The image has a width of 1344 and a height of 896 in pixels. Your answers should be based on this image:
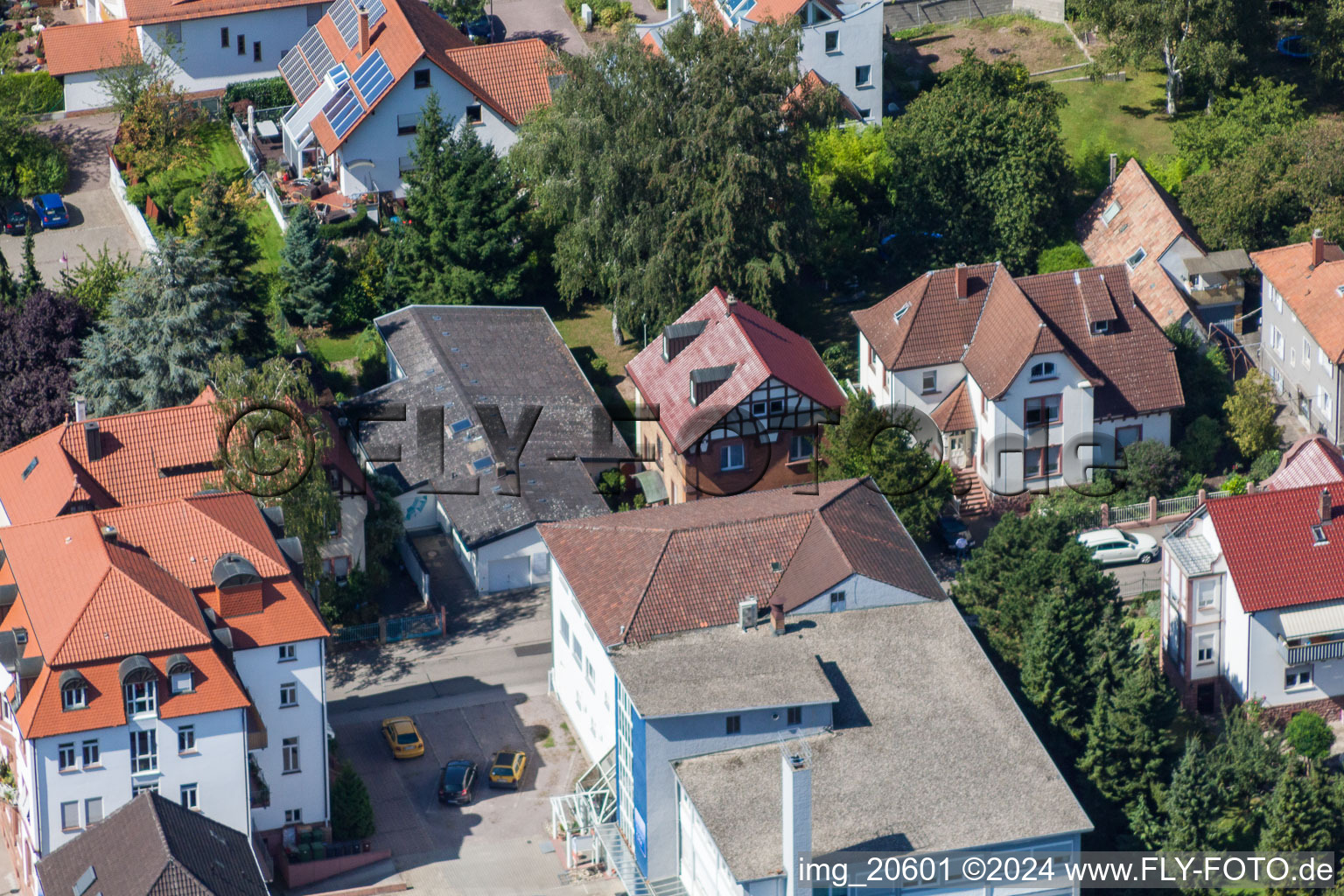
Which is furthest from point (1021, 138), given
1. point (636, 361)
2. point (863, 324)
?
point (636, 361)

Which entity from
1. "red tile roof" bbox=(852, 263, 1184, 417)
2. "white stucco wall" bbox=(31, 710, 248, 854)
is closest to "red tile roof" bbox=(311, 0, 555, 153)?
"red tile roof" bbox=(852, 263, 1184, 417)

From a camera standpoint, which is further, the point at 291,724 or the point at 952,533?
the point at 952,533

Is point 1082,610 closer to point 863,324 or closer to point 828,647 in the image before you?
point 828,647

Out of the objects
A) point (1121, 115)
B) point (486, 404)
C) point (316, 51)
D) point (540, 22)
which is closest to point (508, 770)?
point (486, 404)

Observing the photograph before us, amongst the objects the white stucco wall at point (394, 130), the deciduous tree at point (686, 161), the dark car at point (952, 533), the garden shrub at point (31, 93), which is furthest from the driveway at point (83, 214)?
the dark car at point (952, 533)

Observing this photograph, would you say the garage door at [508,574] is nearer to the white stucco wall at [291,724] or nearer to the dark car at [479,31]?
the white stucco wall at [291,724]

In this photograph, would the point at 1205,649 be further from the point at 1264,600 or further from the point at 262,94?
the point at 262,94

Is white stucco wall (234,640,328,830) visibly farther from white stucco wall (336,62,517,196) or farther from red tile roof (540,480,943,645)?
white stucco wall (336,62,517,196)
